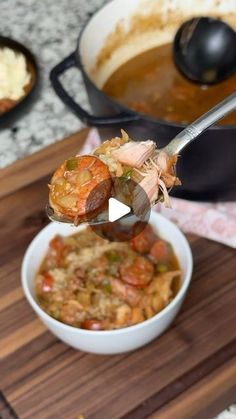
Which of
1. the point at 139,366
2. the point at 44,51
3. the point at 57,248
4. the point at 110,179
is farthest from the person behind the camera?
the point at 44,51

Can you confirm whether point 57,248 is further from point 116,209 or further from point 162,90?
point 162,90

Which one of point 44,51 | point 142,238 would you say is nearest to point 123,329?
point 142,238

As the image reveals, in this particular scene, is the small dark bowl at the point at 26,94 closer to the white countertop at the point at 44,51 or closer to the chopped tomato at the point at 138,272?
the white countertop at the point at 44,51

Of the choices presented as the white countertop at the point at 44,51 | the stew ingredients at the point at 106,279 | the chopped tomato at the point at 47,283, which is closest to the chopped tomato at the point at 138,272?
the stew ingredients at the point at 106,279

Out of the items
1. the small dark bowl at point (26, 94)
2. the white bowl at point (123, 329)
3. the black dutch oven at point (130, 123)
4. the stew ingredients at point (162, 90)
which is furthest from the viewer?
the small dark bowl at point (26, 94)

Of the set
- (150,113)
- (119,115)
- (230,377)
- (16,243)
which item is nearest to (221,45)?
(150,113)

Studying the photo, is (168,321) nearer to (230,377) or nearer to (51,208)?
(230,377)
